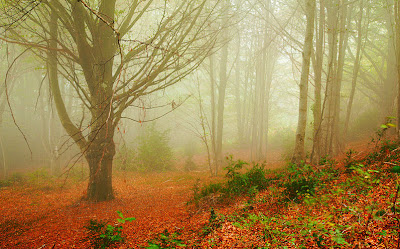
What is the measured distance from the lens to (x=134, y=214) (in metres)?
4.51

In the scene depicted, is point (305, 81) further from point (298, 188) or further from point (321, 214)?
point (321, 214)

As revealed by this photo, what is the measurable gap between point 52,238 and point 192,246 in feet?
7.52

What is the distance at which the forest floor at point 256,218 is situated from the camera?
7.81 ft

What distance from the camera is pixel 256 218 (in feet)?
9.95

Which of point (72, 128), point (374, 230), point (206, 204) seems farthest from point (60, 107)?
point (374, 230)

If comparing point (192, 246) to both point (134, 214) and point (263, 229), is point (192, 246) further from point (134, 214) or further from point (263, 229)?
point (134, 214)

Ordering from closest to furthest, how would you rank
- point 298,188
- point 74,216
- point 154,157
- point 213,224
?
point 213,224
point 298,188
point 74,216
point 154,157

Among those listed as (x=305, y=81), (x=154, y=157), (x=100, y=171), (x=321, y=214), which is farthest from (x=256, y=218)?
(x=154, y=157)

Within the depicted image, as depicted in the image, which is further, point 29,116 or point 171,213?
point 29,116

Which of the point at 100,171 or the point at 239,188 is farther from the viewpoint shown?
the point at 100,171

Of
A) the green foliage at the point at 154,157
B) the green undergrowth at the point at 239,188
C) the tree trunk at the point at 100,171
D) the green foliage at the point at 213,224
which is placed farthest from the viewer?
the green foliage at the point at 154,157

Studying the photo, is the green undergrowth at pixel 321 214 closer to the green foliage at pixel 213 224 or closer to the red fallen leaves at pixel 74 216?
the green foliage at pixel 213 224

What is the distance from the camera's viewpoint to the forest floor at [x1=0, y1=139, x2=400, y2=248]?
2.38 m

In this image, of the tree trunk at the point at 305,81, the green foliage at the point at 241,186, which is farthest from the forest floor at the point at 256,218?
the tree trunk at the point at 305,81
